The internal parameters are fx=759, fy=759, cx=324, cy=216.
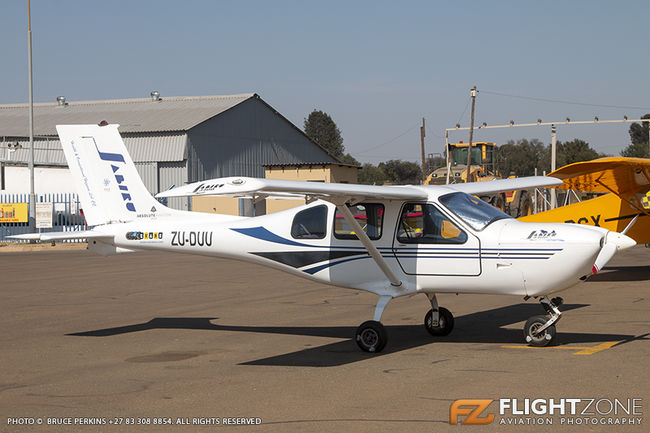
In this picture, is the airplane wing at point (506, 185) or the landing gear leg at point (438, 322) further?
the airplane wing at point (506, 185)

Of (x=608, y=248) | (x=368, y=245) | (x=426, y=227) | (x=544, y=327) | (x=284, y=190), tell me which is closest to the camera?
(x=284, y=190)

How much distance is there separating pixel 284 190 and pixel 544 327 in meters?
3.51

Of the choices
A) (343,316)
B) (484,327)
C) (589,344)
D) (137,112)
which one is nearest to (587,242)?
(589,344)

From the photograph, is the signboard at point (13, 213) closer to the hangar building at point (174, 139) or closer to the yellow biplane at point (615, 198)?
the hangar building at point (174, 139)

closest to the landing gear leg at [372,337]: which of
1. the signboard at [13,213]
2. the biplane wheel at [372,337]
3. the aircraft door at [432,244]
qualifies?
the biplane wheel at [372,337]

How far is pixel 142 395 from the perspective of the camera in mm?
7008

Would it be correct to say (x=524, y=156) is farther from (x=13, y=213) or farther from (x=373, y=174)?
(x=13, y=213)

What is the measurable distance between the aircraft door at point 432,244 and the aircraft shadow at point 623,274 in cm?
871

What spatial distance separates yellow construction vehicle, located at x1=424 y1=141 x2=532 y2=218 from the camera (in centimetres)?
3322

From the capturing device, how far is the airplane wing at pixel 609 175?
14.5m

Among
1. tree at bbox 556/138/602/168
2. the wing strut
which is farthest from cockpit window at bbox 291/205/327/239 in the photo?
tree at bbox 556/138/602/168

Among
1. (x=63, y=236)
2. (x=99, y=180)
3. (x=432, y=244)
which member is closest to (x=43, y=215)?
(x=99, y=180)

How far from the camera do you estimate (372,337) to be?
9078 millimetres

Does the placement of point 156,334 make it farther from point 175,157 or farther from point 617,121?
point 617,121
